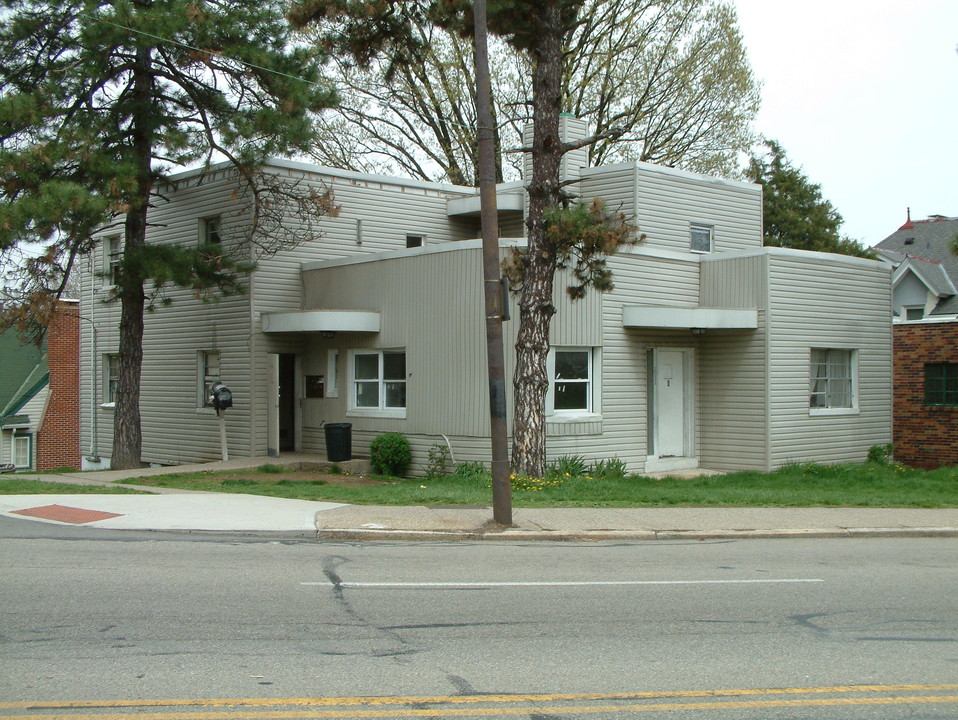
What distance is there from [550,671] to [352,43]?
13.5 meters

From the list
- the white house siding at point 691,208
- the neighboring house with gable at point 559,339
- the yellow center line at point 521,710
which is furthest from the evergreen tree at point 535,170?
the yellow center line at point 521,710

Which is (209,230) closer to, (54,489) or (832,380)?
(54,489)

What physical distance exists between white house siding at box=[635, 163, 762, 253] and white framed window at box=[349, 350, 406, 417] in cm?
580

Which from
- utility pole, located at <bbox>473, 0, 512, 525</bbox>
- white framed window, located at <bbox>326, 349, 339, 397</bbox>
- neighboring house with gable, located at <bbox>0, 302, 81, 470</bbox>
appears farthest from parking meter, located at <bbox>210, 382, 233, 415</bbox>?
neighboring house with gable, located at <bbox>0, 302, 81, 470</bbox>

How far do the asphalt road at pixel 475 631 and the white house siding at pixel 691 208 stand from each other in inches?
468

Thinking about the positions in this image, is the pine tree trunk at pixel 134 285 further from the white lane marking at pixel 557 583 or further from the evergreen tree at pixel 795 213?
the evergreen tree at pixel 795 213

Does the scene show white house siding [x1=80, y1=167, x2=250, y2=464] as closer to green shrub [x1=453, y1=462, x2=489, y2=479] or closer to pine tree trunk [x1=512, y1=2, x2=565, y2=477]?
green shrub [x1=453, y1=462, x2=489, y2=479]

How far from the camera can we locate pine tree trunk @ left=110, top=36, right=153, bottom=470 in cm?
1998

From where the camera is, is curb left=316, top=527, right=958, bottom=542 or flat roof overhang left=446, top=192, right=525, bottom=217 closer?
curb left=316, top=527, right=958, bottom=542

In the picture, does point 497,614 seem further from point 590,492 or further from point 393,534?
point 590,492

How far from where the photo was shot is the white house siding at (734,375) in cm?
2012

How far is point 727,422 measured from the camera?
2061 cm

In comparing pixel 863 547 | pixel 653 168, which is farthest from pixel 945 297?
pixel 863 547

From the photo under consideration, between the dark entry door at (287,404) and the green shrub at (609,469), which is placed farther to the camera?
the dark entry door at (287,404)
